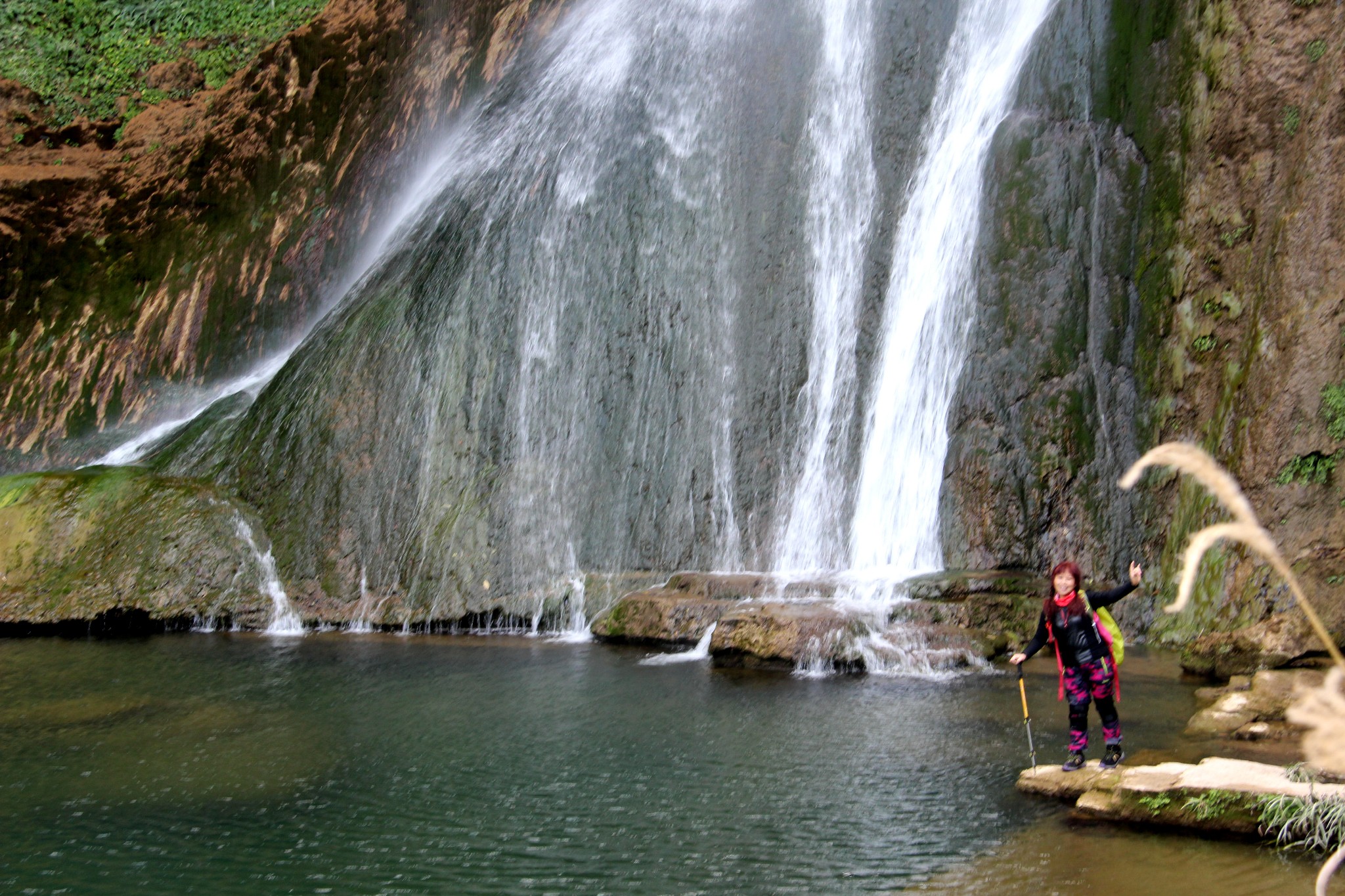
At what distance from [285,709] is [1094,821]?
7865mm

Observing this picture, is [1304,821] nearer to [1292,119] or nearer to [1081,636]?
[1081,636]

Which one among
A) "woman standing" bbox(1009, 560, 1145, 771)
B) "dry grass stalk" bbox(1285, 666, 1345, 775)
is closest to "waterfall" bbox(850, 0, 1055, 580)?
"woman standing" bbox(1009, 560, 1145, 771)

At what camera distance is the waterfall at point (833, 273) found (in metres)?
16.9

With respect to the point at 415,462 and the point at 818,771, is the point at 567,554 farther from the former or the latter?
the point at 818,771

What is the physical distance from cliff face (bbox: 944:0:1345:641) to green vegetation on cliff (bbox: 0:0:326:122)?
24.8m

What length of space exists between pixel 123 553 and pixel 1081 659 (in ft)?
53.6

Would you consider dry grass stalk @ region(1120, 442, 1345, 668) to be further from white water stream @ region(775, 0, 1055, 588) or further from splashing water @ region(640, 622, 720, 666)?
white water stream @ region(775, 0, 1055, 588)

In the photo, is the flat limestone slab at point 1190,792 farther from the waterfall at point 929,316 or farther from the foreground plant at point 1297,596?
the waterfall at point 929,316

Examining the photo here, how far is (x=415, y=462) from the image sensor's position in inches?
763

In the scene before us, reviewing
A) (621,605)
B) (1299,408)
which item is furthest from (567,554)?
(1299,408)

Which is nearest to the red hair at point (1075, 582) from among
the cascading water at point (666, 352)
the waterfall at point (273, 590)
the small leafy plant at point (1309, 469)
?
the small leafy plant at point (1309, 469)

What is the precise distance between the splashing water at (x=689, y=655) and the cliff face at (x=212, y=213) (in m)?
17.0

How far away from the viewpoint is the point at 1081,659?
24.4ft

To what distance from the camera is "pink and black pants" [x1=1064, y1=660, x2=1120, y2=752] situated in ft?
24.0
